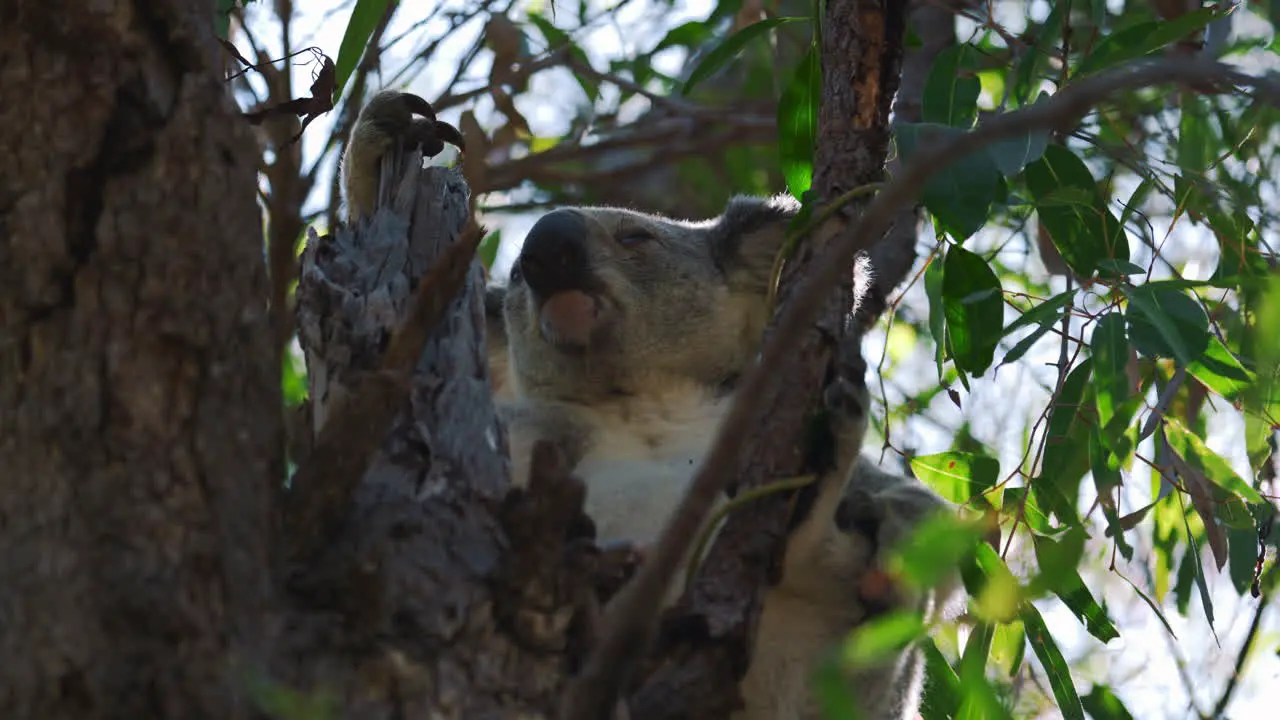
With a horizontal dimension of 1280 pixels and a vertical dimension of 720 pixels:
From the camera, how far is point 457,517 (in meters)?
1.42

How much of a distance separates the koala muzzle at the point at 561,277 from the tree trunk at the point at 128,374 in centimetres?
133

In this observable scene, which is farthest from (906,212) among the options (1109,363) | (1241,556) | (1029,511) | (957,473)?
(1241,556)

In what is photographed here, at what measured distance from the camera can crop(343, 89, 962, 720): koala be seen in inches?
90.7

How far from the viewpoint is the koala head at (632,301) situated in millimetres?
2803

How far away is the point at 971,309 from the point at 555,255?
85cm

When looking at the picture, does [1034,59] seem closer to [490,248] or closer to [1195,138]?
[1195,138]

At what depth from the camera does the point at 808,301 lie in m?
0.99

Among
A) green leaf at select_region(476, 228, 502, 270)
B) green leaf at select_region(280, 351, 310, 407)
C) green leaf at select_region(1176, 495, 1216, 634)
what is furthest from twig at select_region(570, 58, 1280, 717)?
green leaf at select_region(280, 351, 310, 407)

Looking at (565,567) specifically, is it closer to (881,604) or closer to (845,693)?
(845,693)

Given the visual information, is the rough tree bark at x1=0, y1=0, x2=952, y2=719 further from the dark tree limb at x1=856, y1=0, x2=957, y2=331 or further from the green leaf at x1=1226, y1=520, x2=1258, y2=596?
the green leaf at x1=1226, y1=520, x2=1258, y2=596

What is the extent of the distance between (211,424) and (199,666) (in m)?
0.23

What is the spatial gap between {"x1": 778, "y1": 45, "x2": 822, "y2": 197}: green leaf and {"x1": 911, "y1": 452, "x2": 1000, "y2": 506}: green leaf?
585mm

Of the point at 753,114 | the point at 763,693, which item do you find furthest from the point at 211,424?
the point at 753,114

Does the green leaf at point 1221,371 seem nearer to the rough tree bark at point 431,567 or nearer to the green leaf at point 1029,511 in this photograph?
the green leaf at point 1029,511
